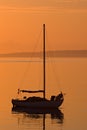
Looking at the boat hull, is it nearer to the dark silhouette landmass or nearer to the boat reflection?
the boat reflection

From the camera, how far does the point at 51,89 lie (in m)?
31.6

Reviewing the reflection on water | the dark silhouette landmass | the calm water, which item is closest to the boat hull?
the reflection on water

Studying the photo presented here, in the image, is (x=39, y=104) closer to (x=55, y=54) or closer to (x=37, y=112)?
(x=37, y=112)

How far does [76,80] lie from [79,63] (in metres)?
11.3

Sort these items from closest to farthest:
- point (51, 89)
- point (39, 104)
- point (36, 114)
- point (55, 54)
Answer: point (39, 104), point (36, 114), point (51, 89), point (55, 54)

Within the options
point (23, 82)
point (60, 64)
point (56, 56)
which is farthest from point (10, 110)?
point (56, 56)

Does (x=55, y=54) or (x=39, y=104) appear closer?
(x=39, y=104)

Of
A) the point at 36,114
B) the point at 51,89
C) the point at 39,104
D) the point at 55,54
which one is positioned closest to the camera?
the point at 39,104

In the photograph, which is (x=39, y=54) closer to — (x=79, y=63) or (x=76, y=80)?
(x=79, y=63)

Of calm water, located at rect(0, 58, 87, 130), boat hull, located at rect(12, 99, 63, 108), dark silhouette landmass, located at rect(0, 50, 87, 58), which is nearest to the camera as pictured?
calm water, located at rect(0, 58, 87, 130)

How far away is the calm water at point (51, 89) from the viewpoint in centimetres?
2086

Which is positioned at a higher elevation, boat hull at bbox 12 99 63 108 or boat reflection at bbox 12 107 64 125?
boat hull at bbox 12 99 63 108

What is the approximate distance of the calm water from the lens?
2086 cm

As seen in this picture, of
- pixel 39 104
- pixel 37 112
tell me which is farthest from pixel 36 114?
pixel 39 104
